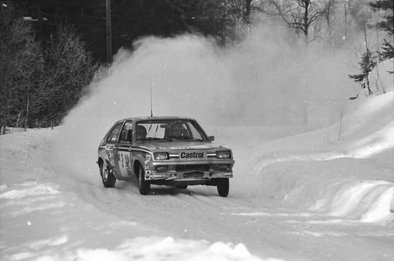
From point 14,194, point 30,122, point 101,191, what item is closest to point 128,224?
point 14,194

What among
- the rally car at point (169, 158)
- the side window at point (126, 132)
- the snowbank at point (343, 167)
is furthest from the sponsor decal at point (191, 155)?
the snowbank at point (343, 167)

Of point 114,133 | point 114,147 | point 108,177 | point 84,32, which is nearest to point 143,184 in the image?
point 114,147

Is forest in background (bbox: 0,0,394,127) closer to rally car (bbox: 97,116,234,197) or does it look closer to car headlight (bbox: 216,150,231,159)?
rally car (bbox: 97,116,234,197)

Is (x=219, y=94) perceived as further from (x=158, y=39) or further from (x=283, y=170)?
(x=283, y=170)

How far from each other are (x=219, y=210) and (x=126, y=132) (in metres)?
3.52

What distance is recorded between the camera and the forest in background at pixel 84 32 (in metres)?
32.1

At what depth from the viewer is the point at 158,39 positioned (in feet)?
137

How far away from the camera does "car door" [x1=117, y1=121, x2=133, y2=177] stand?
11.5 m

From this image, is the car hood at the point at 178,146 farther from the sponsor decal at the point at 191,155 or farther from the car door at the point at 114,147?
the car door at the point at 114,147

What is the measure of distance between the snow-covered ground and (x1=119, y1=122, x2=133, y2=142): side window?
3.30ft

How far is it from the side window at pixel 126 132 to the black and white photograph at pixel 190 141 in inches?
1.2

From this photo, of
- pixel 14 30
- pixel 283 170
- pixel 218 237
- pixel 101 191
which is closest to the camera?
pixel 218 237

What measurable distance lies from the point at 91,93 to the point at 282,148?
18141mm

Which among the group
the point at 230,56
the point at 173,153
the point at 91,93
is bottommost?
the point at 173,153
